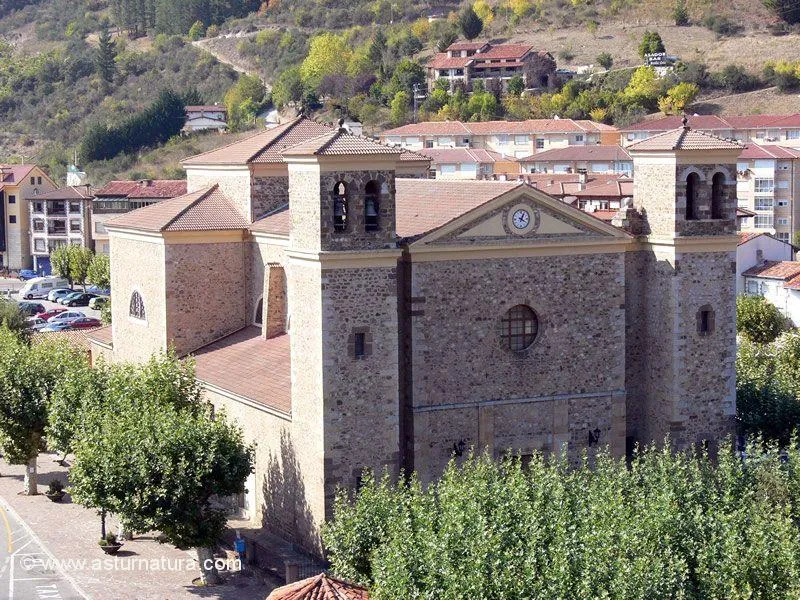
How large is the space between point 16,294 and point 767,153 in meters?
46.6

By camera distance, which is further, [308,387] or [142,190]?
[142,190]

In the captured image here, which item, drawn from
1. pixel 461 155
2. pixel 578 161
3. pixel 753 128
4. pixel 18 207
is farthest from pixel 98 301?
pixel 753 128

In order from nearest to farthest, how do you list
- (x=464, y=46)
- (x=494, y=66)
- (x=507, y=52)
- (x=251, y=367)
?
(x=251, y=367) < (x=494, y=66) < (x=507, y=52) < (x=464, y=46)

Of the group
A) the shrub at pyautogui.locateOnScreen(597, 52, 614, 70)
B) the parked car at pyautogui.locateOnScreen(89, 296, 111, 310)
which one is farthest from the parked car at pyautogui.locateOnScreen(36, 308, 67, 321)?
the shrub at pyautogui.locateOnScreen(597, 52, 614, 70)

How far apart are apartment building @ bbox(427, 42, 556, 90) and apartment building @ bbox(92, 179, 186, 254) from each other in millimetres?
43620

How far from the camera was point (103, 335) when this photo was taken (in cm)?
4950

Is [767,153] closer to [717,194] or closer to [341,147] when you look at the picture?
[717,194]

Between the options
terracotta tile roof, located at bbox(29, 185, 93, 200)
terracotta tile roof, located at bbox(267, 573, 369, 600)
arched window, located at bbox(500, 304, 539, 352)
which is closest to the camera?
terracotta tile roof, located at bbox(267, 573, 369, 600)

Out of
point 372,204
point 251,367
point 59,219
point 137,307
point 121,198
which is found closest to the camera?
point 372,204

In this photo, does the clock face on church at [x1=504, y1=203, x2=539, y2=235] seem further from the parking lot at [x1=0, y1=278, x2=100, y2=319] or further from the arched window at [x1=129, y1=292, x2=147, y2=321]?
the parking lot at [x1=0, y1=278, x2=100, y2=319]

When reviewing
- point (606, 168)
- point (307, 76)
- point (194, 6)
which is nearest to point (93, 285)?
point (606, 168)

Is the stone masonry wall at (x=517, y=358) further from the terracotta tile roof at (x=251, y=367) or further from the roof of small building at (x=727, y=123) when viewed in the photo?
the roof of small building at (x=727, y=123)

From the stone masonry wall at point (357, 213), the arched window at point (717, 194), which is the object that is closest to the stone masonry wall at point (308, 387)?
the stone masonry wall at point (357, 213)

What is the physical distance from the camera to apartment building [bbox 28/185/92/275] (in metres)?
94.1
